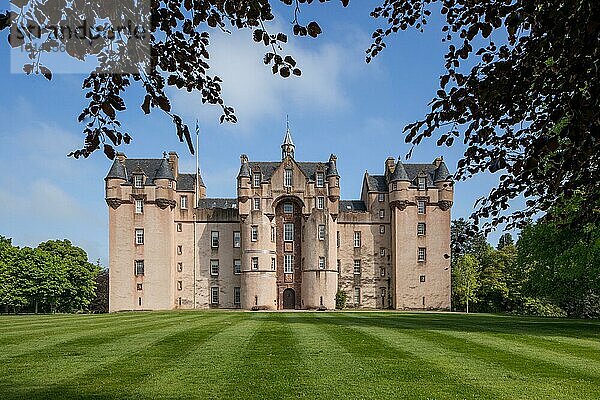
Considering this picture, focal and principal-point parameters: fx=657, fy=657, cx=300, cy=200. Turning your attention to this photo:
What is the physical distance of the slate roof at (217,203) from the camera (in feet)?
273

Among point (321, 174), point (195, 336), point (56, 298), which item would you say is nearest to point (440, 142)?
point (195, 336)

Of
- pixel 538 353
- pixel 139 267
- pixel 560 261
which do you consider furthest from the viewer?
pixel 139 267

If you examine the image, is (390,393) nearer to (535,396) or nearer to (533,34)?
(535,396)

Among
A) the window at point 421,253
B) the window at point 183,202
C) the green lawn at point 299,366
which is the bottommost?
the green lawn at point 299,366

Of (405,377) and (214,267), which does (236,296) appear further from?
(405,377)

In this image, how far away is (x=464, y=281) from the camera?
85.6m

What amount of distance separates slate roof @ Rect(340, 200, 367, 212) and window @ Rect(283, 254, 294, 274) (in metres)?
9.01

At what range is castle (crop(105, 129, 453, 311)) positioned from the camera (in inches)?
2943

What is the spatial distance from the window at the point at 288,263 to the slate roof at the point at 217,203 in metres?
10.3

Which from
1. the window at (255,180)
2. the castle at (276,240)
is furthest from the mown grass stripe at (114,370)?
the window at (255,180)

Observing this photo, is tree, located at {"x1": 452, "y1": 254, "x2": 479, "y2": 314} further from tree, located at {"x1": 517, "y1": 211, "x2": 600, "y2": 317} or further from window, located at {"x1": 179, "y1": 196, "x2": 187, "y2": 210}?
window, located at {"x1": 179, "y1": 196, "x2": 187, "y2": 210}

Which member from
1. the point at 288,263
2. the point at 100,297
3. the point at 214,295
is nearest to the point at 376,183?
the point at 288,263

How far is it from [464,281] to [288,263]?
967 inches

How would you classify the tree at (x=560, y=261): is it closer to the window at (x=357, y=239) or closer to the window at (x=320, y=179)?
the window at (x=357, y=239)
